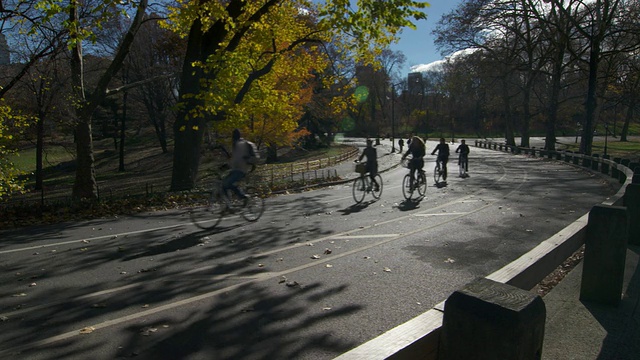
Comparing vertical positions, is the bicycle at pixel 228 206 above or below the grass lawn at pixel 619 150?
above

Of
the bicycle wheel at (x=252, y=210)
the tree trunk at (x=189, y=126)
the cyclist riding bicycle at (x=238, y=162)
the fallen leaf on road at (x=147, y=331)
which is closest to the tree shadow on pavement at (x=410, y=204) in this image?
the bicycle wheel at (x=252, y=210)

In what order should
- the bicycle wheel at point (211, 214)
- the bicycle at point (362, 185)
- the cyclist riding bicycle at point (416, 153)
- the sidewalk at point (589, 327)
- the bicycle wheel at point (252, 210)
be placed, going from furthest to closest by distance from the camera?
the cyclist riding bicycle at point (416, 153), the bicycle at point (362, 185), the bicycle wheel at point (252, 210), the bicycle wheel at point (211, 214), the sidewalk at point (589, 327)

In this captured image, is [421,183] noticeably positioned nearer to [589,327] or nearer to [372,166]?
[372,166]

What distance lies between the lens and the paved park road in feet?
13.7

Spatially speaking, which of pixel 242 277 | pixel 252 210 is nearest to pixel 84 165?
pixel 252 210

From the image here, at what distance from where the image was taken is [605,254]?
4.52m

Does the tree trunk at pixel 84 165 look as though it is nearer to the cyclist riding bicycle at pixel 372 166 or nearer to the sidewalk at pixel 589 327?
the cyclist riding bicycle at pixel 372 166

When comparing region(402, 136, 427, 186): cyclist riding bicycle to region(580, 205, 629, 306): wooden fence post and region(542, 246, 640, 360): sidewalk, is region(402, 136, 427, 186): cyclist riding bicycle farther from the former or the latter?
region(580, 205, 629, 306): wooden fence post

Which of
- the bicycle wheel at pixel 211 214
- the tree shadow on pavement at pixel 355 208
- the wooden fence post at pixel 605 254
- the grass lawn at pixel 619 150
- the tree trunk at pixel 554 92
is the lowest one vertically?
the grass lawn at pixel 619 150

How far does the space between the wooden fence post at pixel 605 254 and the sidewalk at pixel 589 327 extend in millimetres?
143

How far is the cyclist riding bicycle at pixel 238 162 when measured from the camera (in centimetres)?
1025

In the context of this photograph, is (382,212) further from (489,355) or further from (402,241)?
(489,355)

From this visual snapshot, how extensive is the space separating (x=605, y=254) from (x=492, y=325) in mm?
3276

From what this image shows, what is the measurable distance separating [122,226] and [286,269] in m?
5.46
